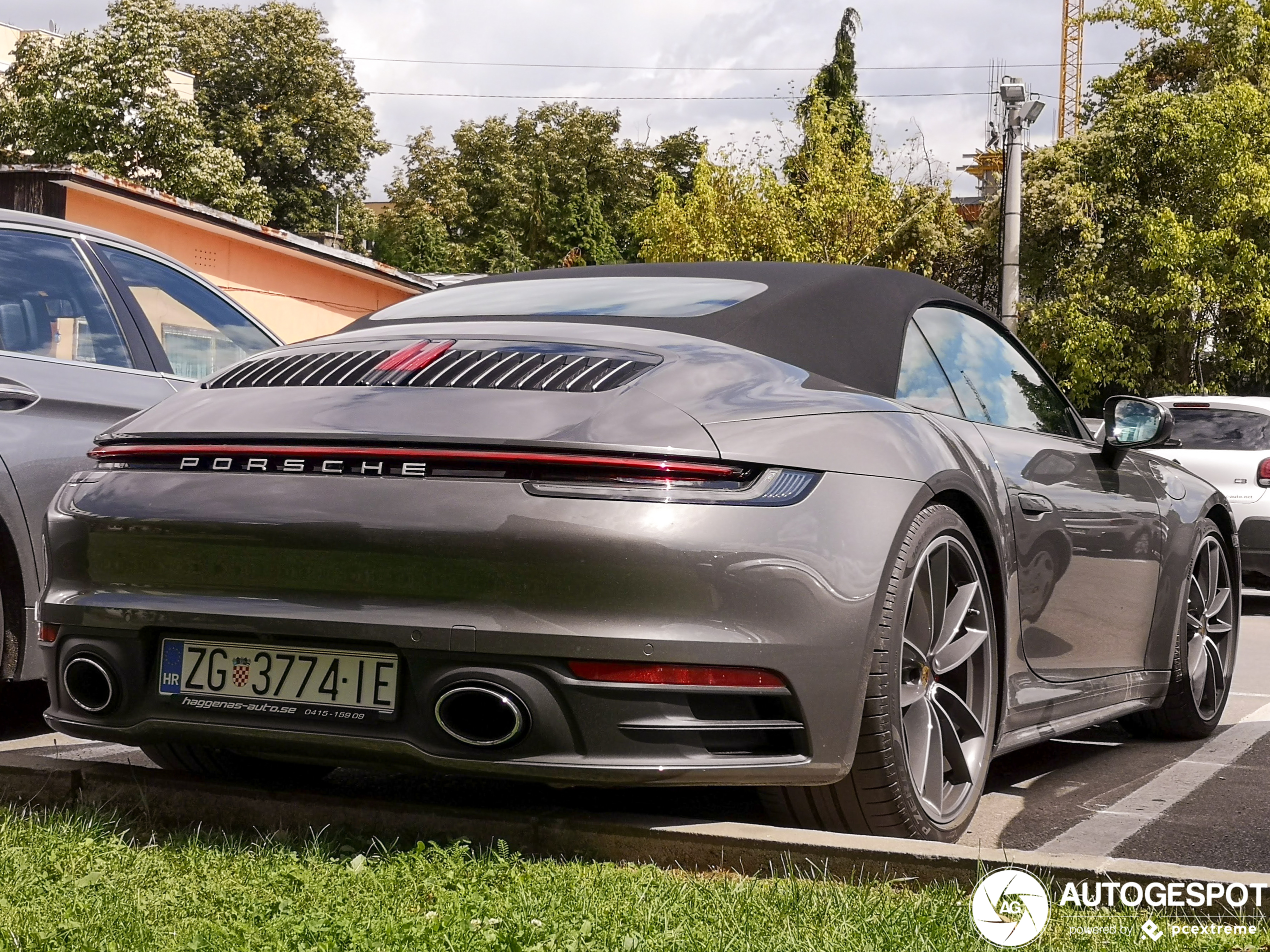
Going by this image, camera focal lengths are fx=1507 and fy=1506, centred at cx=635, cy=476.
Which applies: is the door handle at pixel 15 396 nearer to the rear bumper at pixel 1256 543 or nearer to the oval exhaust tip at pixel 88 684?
the oval exhaust tip at pixel 88 684

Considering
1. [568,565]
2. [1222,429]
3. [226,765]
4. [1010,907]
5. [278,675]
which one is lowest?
[226,765]

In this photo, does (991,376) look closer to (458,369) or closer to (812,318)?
(812,318)

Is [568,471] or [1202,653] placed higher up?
[568,471]

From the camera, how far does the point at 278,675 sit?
3.06 m

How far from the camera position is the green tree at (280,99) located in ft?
181

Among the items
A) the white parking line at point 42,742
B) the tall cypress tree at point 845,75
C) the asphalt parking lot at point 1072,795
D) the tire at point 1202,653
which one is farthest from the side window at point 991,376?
the tall cypress tree at point 845,75

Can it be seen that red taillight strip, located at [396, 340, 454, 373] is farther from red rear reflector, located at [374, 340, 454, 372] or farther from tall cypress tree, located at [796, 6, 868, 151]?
tall cypress tree, located at [796, 6, 868, 151]

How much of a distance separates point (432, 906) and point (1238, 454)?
32.4ft

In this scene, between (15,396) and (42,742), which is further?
(42,742)

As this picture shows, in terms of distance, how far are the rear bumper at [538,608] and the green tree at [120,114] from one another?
41609mm

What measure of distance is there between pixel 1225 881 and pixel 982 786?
0.93 metres

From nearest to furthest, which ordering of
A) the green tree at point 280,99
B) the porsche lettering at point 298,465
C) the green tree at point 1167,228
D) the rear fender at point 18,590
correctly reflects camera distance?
the porsche lettering at point 298,465
the rear fender at point 18,590
the green tree at point 1167,228
the green tree at point 280,99

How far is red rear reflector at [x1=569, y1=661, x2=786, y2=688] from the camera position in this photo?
2.85 metres

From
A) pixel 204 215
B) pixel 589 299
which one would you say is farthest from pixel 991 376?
pixel 204 215
